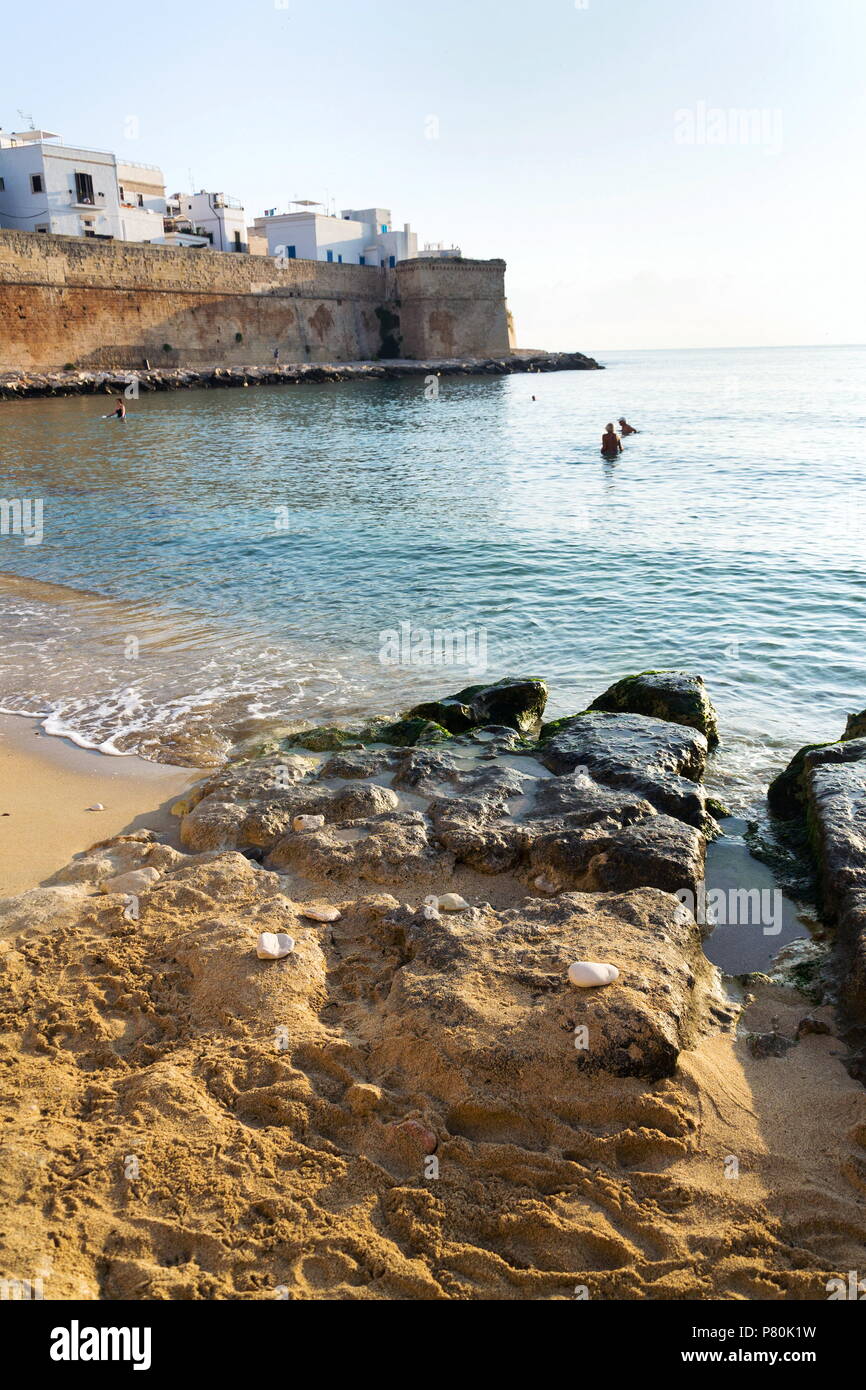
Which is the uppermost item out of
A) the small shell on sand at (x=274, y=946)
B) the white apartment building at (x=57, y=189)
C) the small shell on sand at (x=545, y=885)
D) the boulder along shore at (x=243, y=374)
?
the white apartment building at (x=57, y=189)

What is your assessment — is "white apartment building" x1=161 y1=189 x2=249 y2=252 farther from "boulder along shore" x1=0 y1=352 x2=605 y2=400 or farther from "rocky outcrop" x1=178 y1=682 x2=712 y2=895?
"rocky outcrop" x1=178 y1=682 x2=712 y2=895

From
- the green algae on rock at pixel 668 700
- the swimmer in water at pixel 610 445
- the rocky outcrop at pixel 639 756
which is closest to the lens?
the rocky outcrop at pixel 639 756

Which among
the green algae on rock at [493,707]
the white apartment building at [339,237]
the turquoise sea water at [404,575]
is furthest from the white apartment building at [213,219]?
the green algae on rock at [493,707]

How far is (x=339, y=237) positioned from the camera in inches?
2520

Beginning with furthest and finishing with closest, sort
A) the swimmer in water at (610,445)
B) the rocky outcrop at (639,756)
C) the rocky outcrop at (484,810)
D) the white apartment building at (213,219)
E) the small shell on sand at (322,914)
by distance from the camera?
the white apartment building at (213,219) < the swimmer in water at (610,445) < the rocky outcrop at (639,756) < the rocky outcrop at (484,810) < the small shell on sand at (322,914)

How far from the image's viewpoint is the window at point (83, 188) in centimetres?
4522

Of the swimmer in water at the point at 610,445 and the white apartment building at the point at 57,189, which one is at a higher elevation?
the white apartment building at the point at 57,189

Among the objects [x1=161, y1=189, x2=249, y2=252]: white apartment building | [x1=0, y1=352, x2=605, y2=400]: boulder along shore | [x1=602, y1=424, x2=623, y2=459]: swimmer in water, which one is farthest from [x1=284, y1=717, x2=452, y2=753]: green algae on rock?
[x1=161, y1=189, x2=249, y2=252]: white apartment building

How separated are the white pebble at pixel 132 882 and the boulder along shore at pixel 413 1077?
0.01 meters

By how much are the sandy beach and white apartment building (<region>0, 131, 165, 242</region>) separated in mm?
45764

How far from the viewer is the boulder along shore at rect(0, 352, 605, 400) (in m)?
36.1

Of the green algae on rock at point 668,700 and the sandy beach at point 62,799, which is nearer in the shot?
the sandy beach at point 62,799

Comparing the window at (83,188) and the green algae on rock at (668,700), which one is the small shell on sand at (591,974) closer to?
the green algae on rock at (668,700)
